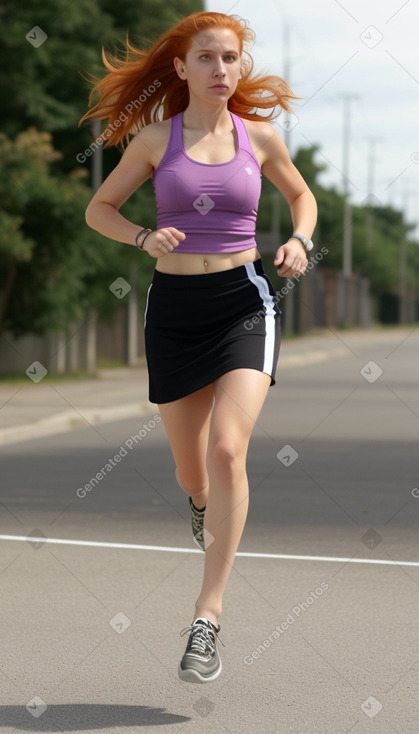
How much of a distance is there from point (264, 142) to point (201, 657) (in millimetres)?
1905

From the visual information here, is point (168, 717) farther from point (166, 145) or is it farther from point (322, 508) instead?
point (322, 508)

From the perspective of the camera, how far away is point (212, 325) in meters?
5.17

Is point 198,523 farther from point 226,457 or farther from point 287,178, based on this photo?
point 287,178

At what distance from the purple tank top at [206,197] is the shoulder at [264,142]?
136 millimetres

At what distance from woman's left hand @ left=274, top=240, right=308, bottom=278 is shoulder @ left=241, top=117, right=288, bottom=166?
406 mm

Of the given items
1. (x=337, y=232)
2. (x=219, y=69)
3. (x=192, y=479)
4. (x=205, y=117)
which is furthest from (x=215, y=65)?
(x=337, y=232)

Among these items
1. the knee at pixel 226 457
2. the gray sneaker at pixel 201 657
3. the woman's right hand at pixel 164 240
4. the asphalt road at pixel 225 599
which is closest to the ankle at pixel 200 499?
the asphalt road at pixel 225 599

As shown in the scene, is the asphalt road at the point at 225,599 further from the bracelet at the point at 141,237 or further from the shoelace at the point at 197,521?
the bracelet at the point at 141,237

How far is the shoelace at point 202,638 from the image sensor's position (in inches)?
189

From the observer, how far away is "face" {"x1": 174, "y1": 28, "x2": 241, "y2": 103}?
5117 mm

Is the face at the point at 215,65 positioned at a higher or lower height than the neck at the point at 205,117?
higher

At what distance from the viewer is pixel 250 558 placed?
7719mm

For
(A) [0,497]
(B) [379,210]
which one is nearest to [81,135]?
(A) [0,497]

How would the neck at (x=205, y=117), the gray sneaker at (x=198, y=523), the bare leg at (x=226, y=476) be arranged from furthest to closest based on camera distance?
the gray sneaker at (x=198, y=523), the neck at (x=205, y=117), the bare leg at (x=226, y=476)
